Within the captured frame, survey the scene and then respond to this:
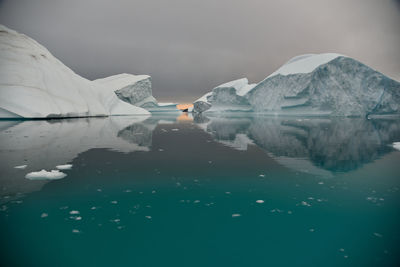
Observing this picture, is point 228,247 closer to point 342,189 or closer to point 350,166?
point 342,189

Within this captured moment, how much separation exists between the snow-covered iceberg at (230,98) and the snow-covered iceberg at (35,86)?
1247 inches

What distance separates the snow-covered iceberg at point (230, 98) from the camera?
53.9m

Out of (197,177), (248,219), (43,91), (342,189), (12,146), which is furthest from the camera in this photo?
(43,91)

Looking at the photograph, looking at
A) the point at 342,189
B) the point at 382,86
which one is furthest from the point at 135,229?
the point at 382,86

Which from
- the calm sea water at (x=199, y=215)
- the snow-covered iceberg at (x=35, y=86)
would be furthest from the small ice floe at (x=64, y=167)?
the snow-covered iceberg at (x=35, y=86)

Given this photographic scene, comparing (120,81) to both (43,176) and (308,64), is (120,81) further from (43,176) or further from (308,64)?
(43,176)

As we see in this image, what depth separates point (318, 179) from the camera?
4.91 metres

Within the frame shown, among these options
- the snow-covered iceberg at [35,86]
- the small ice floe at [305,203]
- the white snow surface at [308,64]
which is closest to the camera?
the small ice floe at [305,203]

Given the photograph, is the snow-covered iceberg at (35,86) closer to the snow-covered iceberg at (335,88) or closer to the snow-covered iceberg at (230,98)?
the snow-covered iceberg at (335,88)

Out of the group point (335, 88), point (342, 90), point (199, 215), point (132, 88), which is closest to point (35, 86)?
point (199, 215)

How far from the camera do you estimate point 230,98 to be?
56.1 metres

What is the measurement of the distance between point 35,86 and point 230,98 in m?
40.7

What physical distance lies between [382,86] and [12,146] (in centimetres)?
4556

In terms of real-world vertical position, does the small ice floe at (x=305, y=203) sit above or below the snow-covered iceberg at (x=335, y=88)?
below
